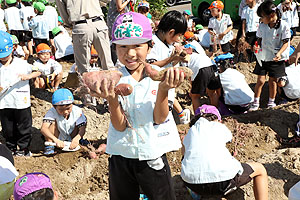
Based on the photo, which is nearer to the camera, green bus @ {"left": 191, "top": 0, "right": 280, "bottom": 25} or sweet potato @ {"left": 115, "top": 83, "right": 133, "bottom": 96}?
sweet potato @ {"left": 115, "top": 83, "right": 133, "bottom": 96}

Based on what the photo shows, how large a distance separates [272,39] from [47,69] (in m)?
3.35

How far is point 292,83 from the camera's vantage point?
4.86 metres

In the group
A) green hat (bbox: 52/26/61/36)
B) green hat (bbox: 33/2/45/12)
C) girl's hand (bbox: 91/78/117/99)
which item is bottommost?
green hat (bbox: 52/26/61/36)

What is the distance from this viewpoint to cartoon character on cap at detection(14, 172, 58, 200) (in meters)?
2.00

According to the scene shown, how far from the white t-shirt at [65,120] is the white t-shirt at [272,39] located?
255cm

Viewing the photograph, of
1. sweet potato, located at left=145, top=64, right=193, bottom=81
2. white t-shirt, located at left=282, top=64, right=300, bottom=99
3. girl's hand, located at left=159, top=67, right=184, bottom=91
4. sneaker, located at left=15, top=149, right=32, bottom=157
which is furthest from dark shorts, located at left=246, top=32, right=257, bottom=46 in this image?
girl's hand, located at left=159, top=67, right=184, bottom=91

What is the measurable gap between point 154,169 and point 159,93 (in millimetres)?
513

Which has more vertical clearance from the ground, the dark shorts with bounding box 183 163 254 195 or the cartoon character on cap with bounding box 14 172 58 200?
the cartoon character on cap with bounding box 14 172 58 200

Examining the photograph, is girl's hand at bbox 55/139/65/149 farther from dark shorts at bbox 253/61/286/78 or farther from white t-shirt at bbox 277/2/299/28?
white t-shirt at bbox 277/2/299/28

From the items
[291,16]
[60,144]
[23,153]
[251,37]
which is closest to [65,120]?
[60,144]

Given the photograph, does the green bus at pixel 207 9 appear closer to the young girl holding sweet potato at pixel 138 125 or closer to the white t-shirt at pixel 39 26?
the white t-shirt at pixel 39 26

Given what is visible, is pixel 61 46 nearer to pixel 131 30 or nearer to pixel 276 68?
pixel 276 68

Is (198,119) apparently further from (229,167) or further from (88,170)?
(88,170)

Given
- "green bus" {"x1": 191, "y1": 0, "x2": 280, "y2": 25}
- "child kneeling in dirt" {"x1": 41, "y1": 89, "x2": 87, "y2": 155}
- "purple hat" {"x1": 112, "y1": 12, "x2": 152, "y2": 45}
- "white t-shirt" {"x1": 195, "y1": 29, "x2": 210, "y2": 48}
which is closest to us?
"purple hat" {"x1": 112, "y1": 12, "x2": 152, "y2": 45}
